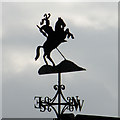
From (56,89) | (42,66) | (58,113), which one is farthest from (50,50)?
(58,113)

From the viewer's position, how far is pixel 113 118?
154 inches

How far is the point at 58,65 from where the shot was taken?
4.58 metres

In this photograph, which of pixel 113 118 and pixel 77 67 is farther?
pixel 77 67

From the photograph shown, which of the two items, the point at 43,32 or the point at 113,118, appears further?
the point at 43,32

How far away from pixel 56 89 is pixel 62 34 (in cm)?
89

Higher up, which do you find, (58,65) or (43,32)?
(43,32)

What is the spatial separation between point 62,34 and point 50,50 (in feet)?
1.11

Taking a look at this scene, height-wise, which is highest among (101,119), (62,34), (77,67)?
(62,34)

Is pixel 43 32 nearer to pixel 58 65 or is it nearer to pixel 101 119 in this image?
pixel 58 65

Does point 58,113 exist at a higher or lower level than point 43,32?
lower

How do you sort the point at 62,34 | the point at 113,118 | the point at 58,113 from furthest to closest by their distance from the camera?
the point at 62,34 → the point at 58,113 → the point at 113,118

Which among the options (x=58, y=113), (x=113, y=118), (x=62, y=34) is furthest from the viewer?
(x=62, y=34)

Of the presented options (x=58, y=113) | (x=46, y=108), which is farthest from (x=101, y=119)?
(x=46, y=108)

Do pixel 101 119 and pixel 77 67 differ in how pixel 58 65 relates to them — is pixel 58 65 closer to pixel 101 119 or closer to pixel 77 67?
pixel 77 67
